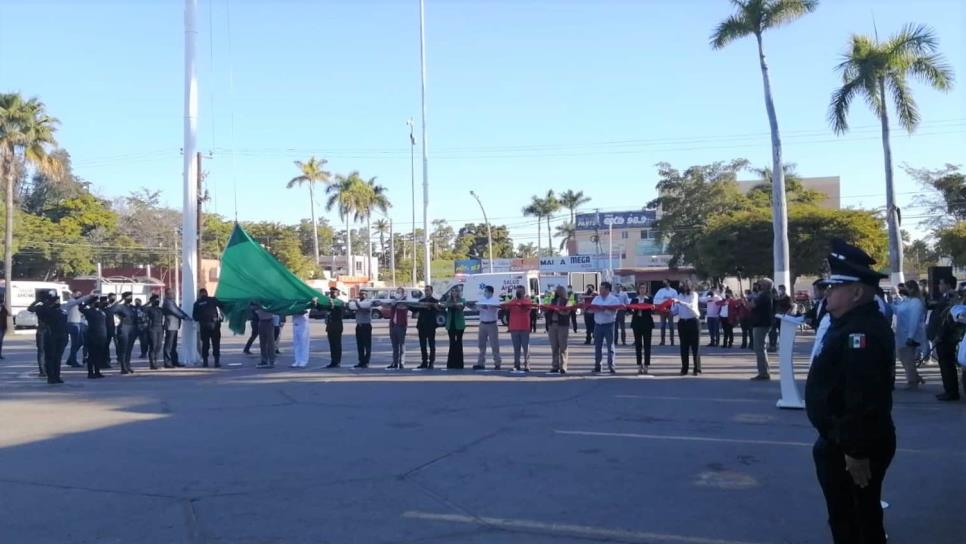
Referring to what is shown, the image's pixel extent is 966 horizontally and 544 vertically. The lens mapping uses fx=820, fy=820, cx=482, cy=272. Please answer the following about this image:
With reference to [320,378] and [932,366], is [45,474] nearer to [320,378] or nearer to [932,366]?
[320,378]

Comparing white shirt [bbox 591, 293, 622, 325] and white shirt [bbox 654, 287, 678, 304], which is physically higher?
white shirt [bbox 654, 287, 678, 304]

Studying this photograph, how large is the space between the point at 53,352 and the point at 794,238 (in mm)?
31853

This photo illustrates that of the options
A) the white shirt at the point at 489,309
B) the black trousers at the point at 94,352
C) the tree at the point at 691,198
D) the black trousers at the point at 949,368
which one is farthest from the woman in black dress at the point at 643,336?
the tree at the point at 691,198

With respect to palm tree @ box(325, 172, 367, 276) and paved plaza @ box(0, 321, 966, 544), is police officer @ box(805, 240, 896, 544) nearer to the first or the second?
paved plaza @ box(0, 321, 966, 544)

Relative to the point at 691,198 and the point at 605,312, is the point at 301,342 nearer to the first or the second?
the point at 605,312

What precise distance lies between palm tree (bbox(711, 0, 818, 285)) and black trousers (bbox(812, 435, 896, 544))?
24.9 m

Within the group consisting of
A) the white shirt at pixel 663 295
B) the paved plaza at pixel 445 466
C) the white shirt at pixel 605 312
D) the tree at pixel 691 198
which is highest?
the tree at pixel 691 198

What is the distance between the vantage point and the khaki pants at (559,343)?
16219mm

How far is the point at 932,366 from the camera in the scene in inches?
691

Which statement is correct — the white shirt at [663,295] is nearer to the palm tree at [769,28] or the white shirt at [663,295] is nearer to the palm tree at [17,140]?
the palm tree at [769,28]

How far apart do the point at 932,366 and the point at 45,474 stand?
665 inches

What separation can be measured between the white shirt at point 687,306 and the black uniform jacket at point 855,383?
11.0 meters

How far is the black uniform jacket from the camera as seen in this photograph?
4.16m

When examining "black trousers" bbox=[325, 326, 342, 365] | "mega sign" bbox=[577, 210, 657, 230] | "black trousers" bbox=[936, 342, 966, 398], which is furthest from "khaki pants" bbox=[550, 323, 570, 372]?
"mega sign" bbox=[577, 210, 657, 230]
